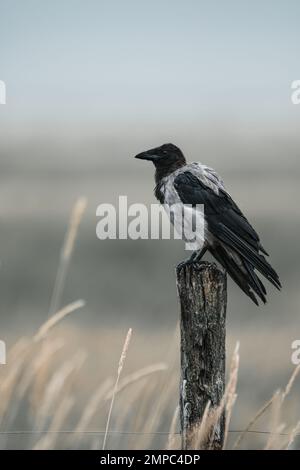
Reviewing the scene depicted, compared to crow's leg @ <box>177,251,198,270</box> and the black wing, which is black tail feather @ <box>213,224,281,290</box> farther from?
crow's leg @ <box>177,251,198,270</box>

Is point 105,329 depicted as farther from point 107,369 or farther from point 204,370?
point 204,370

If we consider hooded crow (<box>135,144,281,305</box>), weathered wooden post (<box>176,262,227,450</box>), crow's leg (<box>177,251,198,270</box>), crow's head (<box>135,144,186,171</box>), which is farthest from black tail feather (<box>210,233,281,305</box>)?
weathered wooden post (<box>176,262,227,450</box>)

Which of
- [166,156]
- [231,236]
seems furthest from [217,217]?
[166,156]

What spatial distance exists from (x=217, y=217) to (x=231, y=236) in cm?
27

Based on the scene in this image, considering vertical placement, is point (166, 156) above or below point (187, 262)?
above

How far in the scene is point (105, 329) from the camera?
12.2m

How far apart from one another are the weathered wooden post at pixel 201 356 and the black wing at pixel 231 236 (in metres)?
1.10

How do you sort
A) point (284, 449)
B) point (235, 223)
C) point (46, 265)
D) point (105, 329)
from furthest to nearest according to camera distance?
point (46, 265), point (105, 329), point (235, 223), point (284, 449)

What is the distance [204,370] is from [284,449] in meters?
0.62

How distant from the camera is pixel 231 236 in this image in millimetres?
6484

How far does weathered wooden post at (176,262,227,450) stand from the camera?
4840 mm

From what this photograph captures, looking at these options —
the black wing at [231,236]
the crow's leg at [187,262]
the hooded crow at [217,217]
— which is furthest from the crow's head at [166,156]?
the crow's leg at [187,262]

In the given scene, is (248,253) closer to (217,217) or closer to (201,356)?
(217,217)
